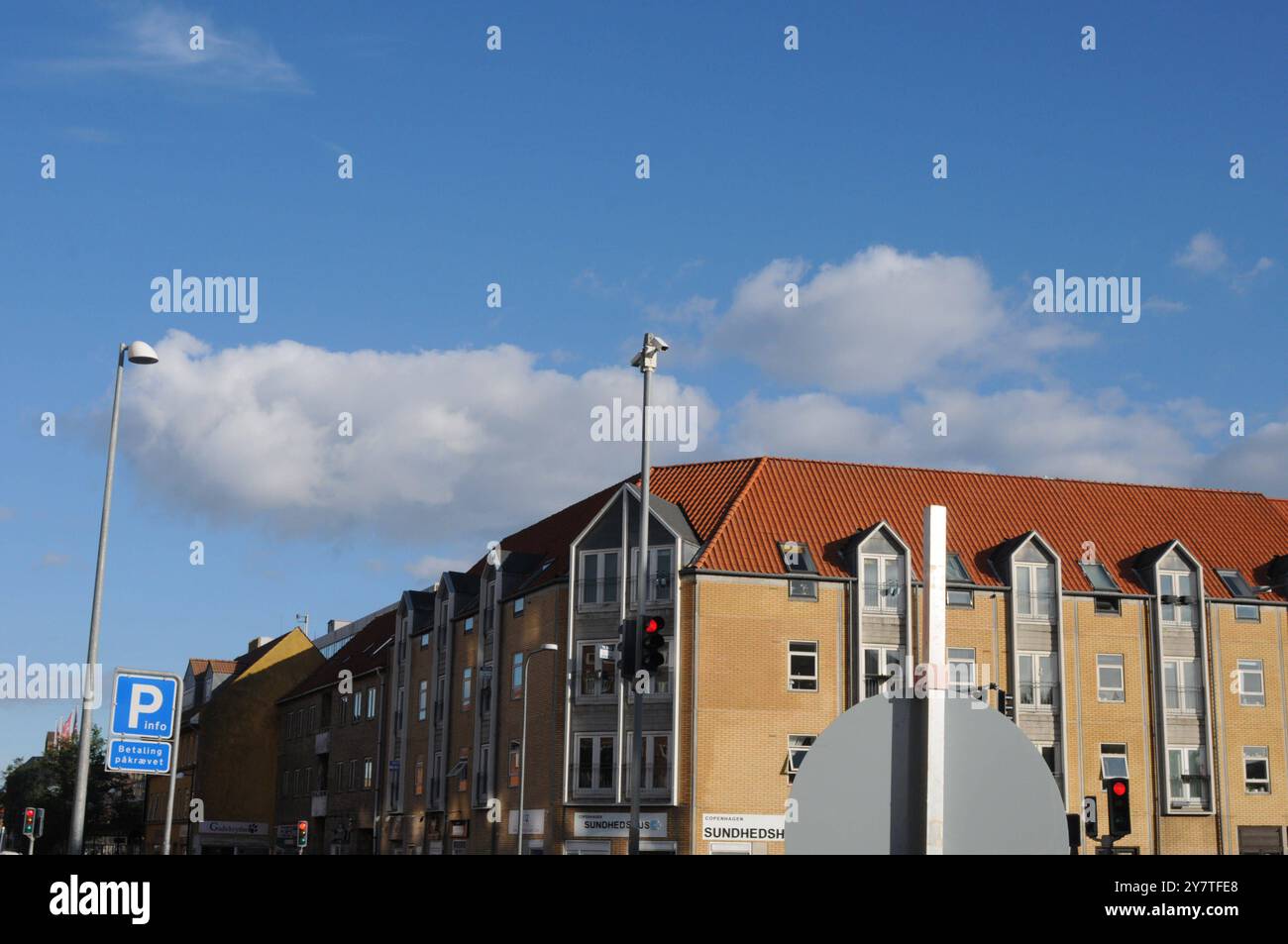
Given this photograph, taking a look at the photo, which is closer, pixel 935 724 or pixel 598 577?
pixel 935 724

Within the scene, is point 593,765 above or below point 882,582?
below

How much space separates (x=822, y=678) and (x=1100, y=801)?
33.4 ft

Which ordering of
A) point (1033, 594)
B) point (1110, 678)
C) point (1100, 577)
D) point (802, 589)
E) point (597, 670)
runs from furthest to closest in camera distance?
point (1100, 577) < point (1110, 678) < point (1033, 594) < point (597, 670) < point (802, 589)

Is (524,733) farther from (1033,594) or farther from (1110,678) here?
(1110,678)

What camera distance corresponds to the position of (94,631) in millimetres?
23141

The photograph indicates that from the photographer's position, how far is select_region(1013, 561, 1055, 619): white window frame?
5128 centimetres

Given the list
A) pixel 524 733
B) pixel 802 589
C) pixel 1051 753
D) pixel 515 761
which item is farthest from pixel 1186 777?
pixel 515 761

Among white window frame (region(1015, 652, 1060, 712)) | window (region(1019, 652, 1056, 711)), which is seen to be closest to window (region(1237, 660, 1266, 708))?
white window frame (region(1015, 652, 1060, 712))

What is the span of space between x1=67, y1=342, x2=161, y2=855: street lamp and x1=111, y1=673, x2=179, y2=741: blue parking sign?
1.73 meters

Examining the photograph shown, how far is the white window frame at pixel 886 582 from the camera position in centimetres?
4953

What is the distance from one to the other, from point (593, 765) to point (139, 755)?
A: 98.2ft

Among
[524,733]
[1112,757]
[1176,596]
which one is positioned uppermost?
[1176,596]
